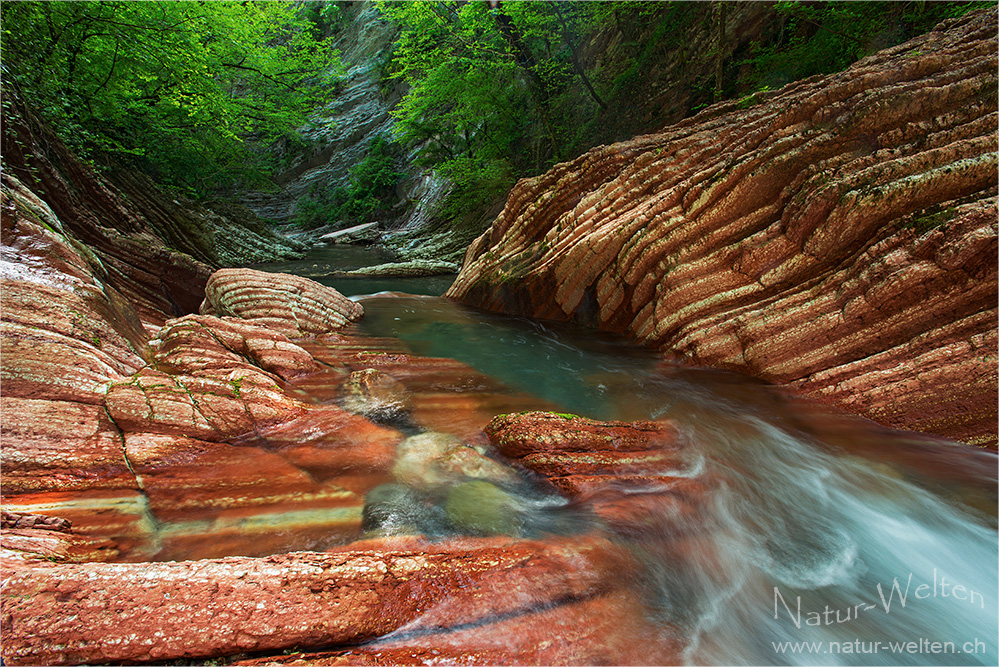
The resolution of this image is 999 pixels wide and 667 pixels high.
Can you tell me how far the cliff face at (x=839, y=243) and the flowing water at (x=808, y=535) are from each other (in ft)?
1.86

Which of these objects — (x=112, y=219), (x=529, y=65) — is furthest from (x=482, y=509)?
(x=529, y=65)

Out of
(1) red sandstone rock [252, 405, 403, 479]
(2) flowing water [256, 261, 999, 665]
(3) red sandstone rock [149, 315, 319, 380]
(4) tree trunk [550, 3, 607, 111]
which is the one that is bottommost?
(2) flowing water [256, 261, 999, 665]

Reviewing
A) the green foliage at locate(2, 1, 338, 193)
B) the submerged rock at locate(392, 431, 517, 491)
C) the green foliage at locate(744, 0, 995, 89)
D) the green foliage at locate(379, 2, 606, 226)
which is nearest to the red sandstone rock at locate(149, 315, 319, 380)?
the submerged rock at locate(392, 431, 517, 491)

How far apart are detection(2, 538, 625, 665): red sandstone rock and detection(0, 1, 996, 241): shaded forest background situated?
10.5 metres

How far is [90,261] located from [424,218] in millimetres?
21501

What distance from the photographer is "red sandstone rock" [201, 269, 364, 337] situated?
291 inches

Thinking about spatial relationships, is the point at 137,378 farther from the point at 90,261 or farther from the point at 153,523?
the point at 90,261

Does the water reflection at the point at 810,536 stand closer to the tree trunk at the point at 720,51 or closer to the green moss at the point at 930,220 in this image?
the green moss at the point at 930,220

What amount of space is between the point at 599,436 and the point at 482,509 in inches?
55.3

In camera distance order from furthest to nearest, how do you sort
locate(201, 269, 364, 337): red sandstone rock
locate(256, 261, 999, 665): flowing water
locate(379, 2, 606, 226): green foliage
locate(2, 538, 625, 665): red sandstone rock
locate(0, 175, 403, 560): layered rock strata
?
locate(379, 2, 606, 226): green foliage, locate(201, 269, 364, 337): red sandstone rock, locate(0, 175, 403, 560): layered rock strata, locate(256, 261, 999, 665): flowing water, locate(2, 538, 625, 665): red sandstone rock

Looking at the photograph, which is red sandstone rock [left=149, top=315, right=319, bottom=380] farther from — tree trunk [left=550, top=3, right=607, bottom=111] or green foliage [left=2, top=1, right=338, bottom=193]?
tree trunk [left=550, top=3, right=607, bottom=111]

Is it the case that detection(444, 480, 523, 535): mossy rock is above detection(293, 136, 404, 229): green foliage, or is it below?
below

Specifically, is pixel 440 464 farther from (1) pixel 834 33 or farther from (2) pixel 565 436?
(1) pixel 834 33

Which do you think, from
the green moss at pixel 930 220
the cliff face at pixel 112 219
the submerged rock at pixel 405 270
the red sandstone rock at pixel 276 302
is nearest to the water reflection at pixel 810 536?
the green moss at pixel 930 220
